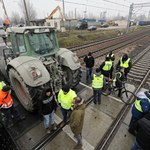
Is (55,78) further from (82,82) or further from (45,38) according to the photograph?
(82,82)

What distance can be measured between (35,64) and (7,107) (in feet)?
5.10

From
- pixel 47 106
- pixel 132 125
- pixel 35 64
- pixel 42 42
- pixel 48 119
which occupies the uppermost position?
pixel 42 42

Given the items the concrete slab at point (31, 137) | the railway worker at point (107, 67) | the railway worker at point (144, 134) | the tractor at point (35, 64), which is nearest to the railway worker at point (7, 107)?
the tractor at point (35, 64)

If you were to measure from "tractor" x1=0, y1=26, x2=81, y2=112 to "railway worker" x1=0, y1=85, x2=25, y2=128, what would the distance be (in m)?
0.40

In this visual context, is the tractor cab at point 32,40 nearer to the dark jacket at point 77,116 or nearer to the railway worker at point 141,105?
the dark jacket at point 77,116

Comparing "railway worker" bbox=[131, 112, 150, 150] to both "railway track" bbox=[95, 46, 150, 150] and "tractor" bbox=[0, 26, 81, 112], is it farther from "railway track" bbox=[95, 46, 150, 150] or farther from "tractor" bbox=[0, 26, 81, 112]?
"tractor" bbox=[0, 26, 81, 112]

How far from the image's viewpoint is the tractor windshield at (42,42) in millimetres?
4524

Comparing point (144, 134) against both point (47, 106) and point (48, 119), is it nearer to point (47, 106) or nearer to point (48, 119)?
point (47, 106)

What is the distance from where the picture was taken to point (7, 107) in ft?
12.6

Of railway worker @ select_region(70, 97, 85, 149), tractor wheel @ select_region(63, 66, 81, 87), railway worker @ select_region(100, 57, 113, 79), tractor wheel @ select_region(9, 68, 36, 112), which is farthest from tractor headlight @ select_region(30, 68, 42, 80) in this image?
railway worker @ select_region(100, 57, 113, 79)

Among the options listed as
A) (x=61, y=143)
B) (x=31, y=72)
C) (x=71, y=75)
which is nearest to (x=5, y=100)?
(x=31, y=72)

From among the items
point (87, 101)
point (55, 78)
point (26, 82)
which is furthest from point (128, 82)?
point (26, 82)

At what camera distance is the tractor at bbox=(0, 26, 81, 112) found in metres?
3.78

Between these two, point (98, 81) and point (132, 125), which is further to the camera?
point (98, 81)
